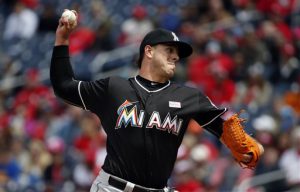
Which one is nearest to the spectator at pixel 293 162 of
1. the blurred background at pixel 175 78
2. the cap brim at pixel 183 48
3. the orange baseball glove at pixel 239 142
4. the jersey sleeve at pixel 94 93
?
the blurred background at pixel 175 78

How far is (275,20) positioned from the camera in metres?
13.6

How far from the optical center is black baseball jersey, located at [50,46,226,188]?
558 centimetres

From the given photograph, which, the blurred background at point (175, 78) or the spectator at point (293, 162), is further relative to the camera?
the blurred background at point (175, 78)

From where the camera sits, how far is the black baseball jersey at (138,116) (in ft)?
18.3

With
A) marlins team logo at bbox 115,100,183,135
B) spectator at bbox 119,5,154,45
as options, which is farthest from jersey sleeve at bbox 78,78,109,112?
spectator at bbox 119,5,154,45

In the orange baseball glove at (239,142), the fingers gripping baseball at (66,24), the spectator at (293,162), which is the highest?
the fingers gripping baseball at (66,24)

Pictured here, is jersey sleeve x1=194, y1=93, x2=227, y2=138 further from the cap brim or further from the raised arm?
the raised arm

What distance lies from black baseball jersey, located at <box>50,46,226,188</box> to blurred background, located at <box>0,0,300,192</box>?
4.15 metres

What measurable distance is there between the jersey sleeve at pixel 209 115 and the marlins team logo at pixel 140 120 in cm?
20

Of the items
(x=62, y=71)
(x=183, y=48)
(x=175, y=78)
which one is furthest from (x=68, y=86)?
(x=175, y=78)

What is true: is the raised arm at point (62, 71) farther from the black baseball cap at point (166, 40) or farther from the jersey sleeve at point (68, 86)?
the black baseball cap at point (166, 40)

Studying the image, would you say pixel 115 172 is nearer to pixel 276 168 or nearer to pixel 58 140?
pixel 276 168

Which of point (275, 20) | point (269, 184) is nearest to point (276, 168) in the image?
point (269, 184)

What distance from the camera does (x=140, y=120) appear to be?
5.62 m
